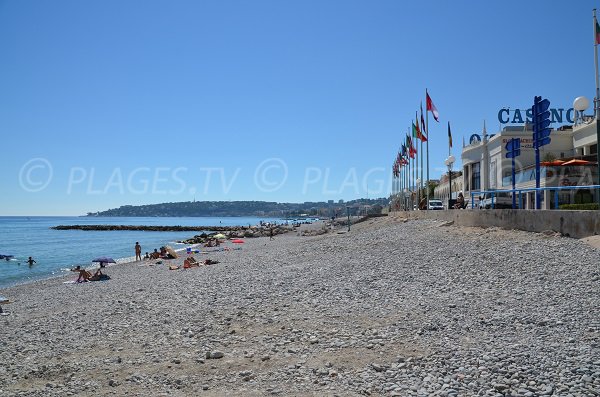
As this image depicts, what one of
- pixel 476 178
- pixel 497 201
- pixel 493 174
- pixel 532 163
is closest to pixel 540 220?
pixel 497 201

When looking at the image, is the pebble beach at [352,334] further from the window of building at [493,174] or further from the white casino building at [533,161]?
the window of building at [493,174]

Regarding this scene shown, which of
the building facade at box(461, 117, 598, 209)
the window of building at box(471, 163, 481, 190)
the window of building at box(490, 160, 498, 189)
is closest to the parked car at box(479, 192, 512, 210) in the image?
the building facade at box(461, 117, 598, 209)

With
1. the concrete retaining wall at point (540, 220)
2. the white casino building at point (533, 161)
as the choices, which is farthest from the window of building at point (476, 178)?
the concrete retaining wall at point (540, 220)

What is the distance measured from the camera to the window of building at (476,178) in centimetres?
4438

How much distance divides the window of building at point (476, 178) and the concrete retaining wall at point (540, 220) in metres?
24.5

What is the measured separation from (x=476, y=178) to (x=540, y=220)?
31553 mm

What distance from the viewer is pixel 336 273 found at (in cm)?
1436

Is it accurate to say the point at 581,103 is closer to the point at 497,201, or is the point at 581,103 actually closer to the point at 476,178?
the point at 497,201

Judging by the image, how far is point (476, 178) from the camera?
148 ft

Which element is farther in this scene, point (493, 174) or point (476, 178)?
point (476, 178)

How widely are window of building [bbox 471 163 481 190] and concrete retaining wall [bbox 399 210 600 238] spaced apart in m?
24.5

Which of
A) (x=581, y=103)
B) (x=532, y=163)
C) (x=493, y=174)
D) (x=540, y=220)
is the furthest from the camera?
(x=493, y=174)

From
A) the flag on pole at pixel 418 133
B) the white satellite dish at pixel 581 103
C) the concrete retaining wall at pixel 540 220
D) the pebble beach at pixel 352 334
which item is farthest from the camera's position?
the flag on pole at pixel 418 133

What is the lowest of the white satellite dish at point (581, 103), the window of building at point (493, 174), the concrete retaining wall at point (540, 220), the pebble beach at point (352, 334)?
the pebble beach at point (352, 334)
